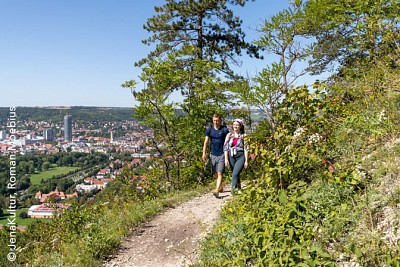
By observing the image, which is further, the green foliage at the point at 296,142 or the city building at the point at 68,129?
the city building at the point at 68,129

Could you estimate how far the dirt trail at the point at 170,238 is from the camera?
4.41 meters

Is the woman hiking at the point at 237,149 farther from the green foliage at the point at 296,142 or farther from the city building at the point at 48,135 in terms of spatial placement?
the city building at the point at 48,135

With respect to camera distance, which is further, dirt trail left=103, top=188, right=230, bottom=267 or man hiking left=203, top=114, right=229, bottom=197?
man hiking left=203, top=114, right=229, bottom=197

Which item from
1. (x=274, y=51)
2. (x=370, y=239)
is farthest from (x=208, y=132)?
(x=370, y=239)

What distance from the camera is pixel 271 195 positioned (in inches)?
127

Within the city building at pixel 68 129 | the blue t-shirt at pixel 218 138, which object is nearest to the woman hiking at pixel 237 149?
the blue t-shirt at pixel 218 138

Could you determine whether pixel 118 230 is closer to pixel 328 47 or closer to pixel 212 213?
pixel 212 213

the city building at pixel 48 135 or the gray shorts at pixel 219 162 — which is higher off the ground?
the gray shorts at pixel 219 162

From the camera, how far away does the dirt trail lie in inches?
174

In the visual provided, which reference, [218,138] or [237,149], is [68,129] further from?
[237,149]

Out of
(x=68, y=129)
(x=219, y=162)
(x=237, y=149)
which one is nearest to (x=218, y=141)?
(x=219, y=162)

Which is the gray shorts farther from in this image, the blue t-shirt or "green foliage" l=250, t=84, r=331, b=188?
"green foliage" l=250, t=84, r=331, b=188

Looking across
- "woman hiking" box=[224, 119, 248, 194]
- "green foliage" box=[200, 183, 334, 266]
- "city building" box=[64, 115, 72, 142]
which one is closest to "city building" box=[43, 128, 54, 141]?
"city building" box=[64, 115, 72, 142]

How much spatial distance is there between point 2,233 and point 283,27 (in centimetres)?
1135
